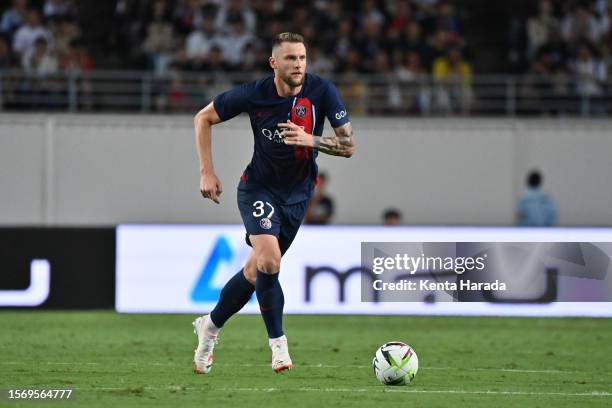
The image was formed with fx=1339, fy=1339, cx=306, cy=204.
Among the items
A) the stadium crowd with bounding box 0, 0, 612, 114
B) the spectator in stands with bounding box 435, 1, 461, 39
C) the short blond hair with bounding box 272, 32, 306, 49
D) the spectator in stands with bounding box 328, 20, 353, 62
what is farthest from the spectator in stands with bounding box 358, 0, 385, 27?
the short blond hair with bounding box 272, 32, 306, 49

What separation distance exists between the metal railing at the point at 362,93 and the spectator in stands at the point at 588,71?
2 centimetres

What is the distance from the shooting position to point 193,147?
68.5ft

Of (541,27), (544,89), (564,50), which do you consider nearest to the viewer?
(544,89)

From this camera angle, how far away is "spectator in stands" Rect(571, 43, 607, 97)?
68.9 ft

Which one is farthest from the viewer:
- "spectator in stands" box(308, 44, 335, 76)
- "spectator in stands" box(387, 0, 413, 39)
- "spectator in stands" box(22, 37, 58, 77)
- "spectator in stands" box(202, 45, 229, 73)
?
"spectator in stands" box(387, 0, 413, 39)

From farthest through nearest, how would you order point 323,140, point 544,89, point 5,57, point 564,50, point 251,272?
point 564,50, point 544,89, point 5,57, point 251,272, point 323,140

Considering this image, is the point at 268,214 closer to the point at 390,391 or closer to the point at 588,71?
the point at 390,391

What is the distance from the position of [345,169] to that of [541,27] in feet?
13.2

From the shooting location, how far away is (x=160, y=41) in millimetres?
20672

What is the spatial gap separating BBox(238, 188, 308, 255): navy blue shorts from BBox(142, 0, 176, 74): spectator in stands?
457 inches

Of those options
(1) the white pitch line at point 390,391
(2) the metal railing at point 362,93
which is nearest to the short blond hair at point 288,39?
(1) the white pitch line at point 390,391

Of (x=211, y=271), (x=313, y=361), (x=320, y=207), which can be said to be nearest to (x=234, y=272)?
(x=211, y=271)

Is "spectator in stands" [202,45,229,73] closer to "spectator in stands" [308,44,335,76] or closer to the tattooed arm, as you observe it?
"spectator in stands" [308,44,335,76]

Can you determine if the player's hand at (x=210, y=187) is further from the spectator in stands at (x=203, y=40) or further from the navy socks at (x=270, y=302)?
the spectator in stands at (x=203, y=40)
